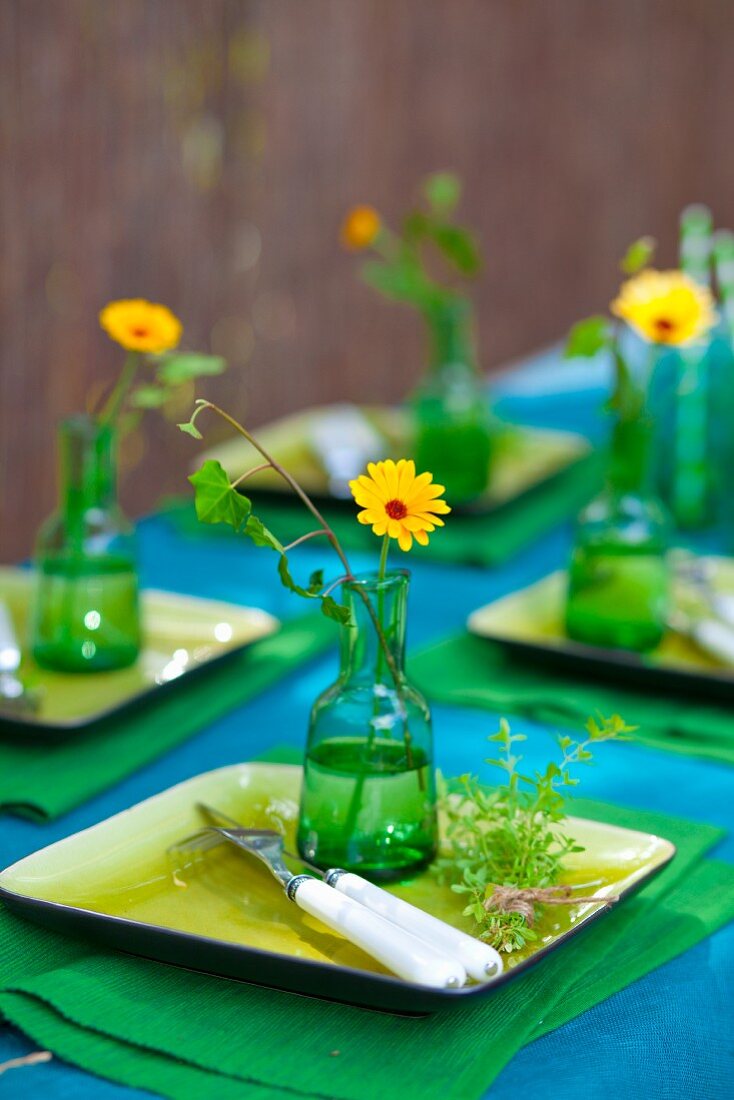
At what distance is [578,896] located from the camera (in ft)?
2.36

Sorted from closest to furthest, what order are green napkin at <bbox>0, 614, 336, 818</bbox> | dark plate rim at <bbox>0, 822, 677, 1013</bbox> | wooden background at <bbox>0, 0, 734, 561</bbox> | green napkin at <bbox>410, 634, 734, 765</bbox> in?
dark plate rim at <bbox>0, 822, 677, 1013</bbox>, green napkin at <bbox>0, 614, 336, 818</bbox>, green napkin at <bbox>410, 634, 734, 765</bbox>, wooden background at <bbox>0, 0, 734, 561</bbox>

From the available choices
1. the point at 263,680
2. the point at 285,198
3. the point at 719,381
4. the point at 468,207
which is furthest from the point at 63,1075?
the point at 468,207

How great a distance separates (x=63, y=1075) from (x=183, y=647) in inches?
20.6

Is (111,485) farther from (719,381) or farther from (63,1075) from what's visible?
(719,381)

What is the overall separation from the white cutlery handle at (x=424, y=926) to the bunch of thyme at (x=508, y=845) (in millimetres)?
41

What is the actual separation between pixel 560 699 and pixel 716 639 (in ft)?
0.46

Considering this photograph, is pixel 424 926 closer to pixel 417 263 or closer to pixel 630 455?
pixel 630 455

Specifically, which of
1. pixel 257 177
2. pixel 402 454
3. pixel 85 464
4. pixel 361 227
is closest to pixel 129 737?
pixel 85 464

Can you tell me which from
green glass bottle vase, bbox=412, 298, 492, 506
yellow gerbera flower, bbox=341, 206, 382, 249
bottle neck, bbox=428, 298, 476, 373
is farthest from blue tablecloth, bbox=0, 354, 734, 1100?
yellow gerbera flower, bbox=341, 206, 382, 249

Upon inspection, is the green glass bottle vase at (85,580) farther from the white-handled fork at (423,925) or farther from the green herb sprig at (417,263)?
the green herb sprig at (417,263)

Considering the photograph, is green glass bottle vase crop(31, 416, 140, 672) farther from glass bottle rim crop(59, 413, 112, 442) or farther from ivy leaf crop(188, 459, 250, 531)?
ivy leaf crop(188, 459, 250, 531)

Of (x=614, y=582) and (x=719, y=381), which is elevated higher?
(x=719, y=381)

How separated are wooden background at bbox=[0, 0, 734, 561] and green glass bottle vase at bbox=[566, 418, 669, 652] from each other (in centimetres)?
87

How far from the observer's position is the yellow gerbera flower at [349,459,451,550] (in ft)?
2.17
